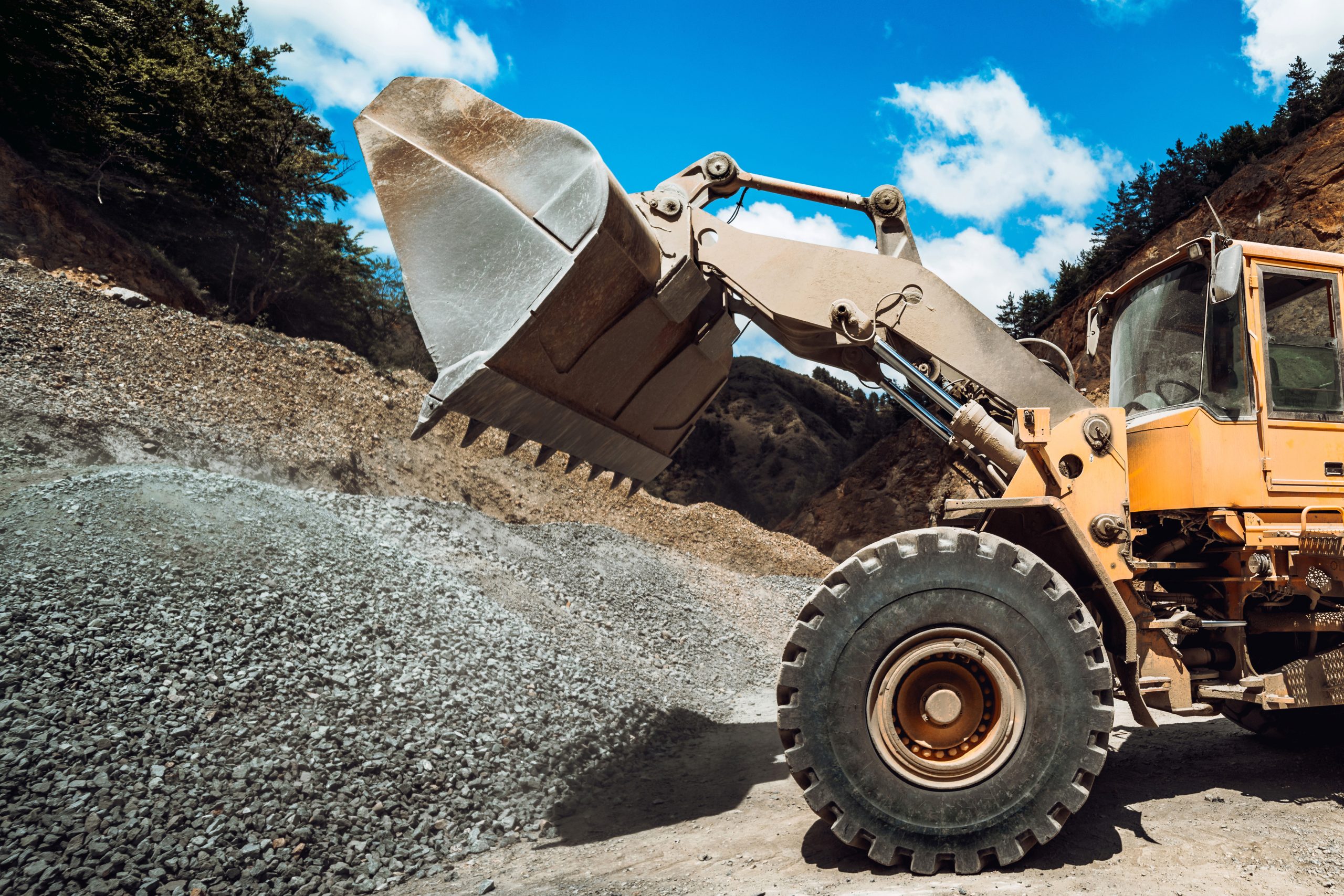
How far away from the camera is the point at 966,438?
12.3 ft

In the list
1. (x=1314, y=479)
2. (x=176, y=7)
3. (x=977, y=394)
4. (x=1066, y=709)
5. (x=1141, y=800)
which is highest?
(x=176, y=7)

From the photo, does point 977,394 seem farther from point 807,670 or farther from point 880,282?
point 807,670

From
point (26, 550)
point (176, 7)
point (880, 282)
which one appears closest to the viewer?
point (880, 282)

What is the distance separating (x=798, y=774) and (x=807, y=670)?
0.41 meters

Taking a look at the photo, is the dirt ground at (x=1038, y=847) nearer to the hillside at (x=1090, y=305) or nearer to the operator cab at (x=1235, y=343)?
the operator cab at (x=1235, y=343)

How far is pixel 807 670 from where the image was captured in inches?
118

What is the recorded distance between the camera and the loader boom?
11.9ft

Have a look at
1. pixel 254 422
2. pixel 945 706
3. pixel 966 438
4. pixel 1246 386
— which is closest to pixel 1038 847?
pixel 945 706

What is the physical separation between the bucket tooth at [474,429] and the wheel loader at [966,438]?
0.10ft

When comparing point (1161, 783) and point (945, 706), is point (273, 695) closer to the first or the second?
point (945, 706)

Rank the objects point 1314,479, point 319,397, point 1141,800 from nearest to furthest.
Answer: point 1314,479 → point 1141,800 → point 319,397

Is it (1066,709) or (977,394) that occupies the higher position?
(977,394)

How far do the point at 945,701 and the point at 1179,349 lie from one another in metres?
2.21

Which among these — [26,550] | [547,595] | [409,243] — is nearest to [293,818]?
[409,243]
